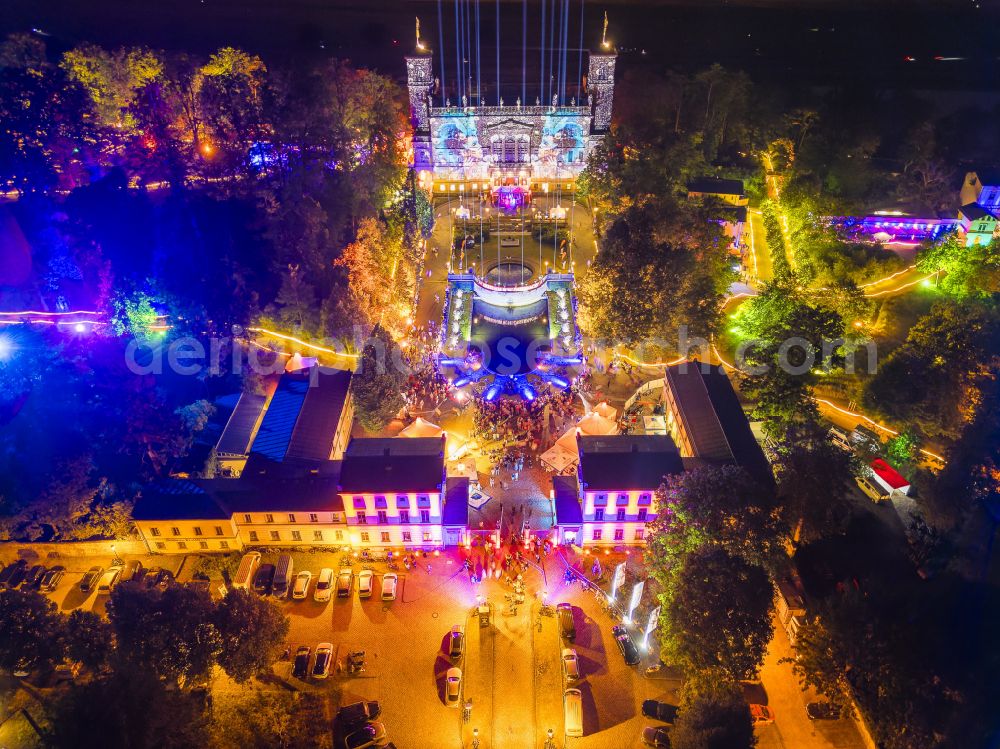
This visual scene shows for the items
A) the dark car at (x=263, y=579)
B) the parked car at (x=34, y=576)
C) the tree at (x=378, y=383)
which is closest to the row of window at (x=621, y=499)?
the tree at (x=378, y=383)

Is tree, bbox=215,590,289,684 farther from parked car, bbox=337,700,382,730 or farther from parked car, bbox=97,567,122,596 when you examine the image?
parked car, bbox=97,567,122,596

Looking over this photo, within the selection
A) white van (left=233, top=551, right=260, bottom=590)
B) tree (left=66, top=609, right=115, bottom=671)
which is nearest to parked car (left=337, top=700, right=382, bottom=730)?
white van (left=233, top=551, right=260, bottom=590)

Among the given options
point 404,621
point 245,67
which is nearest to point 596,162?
point 245,67

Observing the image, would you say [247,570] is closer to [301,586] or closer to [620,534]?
[301,586]

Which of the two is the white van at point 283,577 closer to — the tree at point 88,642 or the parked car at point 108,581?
the tree at point 88,642

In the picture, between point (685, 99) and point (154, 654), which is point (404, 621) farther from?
point (685, 99)
